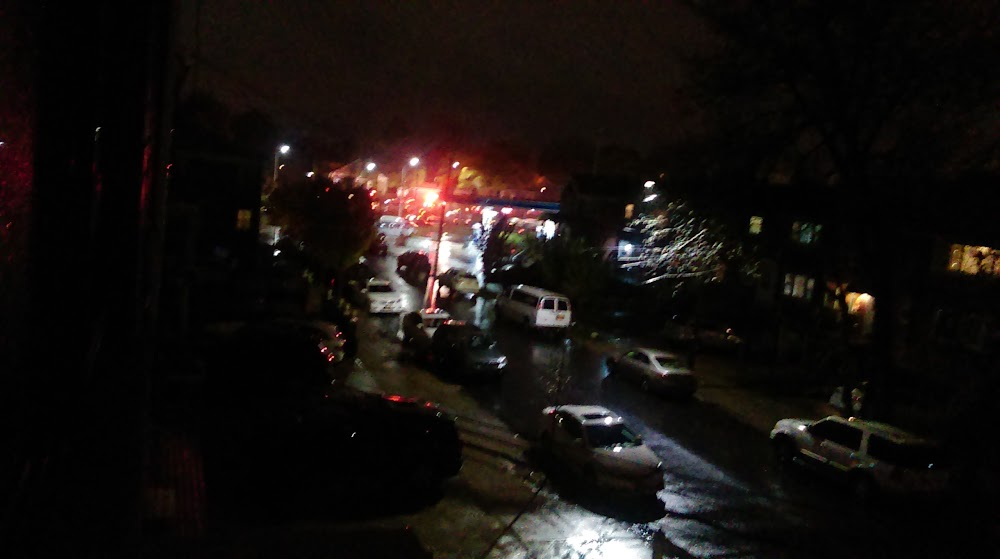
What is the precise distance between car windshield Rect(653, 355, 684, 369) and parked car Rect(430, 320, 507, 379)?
14.6 ft

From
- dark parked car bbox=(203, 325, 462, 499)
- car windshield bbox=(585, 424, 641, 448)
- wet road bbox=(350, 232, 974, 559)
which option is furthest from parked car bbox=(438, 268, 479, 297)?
dark parked car bbox=(203, 325, 462, 499)

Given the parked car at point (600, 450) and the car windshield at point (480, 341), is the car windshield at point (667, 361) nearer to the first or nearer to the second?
the car windshield at point (480, 341)

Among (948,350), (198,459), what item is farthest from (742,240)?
(198,459)

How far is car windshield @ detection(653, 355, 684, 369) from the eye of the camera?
A: 73.2ft

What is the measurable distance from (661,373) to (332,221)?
1561 centimetres

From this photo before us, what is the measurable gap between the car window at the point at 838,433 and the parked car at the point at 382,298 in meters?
18.5

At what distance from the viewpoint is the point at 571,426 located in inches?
605

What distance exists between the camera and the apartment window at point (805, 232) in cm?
3091

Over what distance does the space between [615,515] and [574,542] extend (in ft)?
6.27

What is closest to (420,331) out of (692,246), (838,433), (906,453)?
(692,246)

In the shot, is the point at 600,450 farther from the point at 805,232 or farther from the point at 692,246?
the point at 805,232

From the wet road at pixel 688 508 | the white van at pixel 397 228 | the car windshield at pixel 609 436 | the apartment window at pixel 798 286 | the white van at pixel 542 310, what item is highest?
the white van at pixel 397 228

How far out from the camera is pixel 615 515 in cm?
1348

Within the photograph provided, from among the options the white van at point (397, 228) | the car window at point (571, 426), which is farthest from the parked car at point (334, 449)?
the white van at point (397, 228)
